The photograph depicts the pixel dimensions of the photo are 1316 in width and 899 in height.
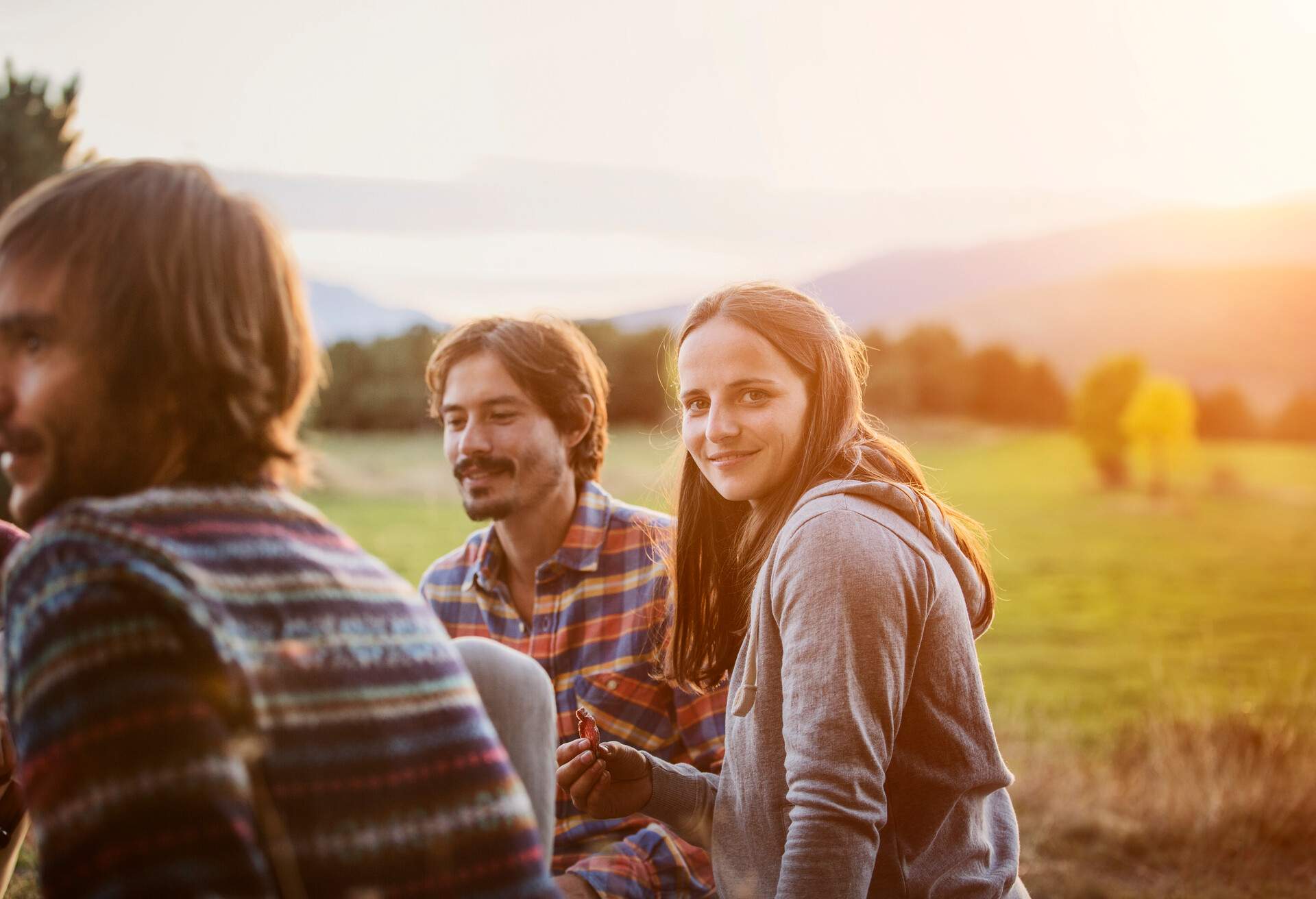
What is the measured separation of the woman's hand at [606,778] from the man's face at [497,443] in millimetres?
1371

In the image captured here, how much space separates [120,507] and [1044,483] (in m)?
45.4

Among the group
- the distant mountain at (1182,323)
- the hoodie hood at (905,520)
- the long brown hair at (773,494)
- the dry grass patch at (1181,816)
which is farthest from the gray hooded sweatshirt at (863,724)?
the distant mountain at (1182,323)

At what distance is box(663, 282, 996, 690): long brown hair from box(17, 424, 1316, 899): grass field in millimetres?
220

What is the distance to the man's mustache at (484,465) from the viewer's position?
153 inches

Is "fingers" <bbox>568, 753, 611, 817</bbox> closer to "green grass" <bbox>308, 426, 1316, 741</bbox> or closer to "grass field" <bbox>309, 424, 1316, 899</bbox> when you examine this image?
"grass field" <bbox>309, 424, 1316, 899</bbox>

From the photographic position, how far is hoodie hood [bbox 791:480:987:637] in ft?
7.47

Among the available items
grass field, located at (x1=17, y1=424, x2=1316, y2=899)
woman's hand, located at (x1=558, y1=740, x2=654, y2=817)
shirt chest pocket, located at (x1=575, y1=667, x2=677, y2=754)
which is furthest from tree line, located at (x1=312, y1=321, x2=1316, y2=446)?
woman's hand, located at (x1=558, y1=740, x2=654, y2=817)

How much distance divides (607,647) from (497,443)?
0.90 meters

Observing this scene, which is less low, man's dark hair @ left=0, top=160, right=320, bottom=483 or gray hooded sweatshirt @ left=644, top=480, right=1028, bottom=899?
man's dark hair @ left=0, top=160, right=320, bottom=483

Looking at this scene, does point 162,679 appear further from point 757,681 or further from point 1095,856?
point 1095,856

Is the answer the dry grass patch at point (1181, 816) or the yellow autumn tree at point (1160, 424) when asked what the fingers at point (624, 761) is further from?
the yellow autumn tree at point (1160, 424)

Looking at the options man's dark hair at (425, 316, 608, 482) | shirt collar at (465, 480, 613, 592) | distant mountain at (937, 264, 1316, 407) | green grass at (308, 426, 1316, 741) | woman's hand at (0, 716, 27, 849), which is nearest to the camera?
woman's hand at (0, 716, 27, 849)

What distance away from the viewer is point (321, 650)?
128 centimetres

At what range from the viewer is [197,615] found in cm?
115
